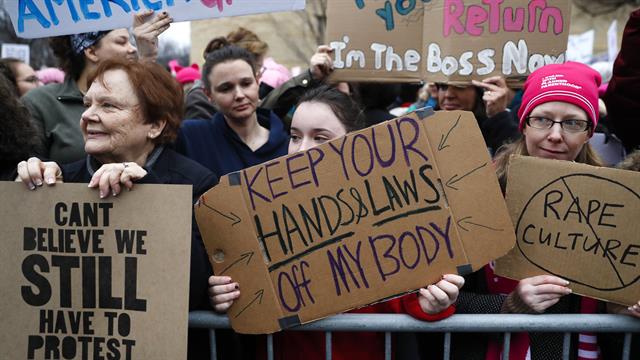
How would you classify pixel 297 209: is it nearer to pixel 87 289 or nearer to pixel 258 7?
pixel 87 289

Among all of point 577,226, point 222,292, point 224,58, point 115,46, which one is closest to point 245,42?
point 224,58

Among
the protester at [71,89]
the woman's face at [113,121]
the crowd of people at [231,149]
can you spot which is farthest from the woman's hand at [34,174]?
the protester at [71,89]

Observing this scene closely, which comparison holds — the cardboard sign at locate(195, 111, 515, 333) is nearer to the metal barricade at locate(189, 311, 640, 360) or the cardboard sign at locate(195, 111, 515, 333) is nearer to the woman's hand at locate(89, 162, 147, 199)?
the metal barricade at locate(189, 311, 640, 360)

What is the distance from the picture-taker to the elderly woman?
2.46 m

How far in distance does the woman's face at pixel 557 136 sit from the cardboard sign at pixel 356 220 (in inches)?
21.7

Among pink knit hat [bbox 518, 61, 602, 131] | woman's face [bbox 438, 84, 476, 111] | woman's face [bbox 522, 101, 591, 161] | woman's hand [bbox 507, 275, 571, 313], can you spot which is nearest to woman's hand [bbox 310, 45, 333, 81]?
woman's face [bbox 438, 84, 476, 111]

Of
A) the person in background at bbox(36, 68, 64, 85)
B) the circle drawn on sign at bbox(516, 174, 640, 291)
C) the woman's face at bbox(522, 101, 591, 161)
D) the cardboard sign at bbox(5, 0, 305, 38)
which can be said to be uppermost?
the person in background at bbox(36, 68, 64, 85)

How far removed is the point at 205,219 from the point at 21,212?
1.96 feet

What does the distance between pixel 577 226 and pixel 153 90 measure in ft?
5.35

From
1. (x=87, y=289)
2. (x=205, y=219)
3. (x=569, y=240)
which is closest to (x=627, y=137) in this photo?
(x=569, y=240)

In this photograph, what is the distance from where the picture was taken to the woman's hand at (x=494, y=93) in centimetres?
341

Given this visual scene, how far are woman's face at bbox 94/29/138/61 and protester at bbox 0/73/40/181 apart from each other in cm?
75

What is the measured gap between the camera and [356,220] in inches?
87.0

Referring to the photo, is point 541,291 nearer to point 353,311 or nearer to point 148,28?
point 353,311
